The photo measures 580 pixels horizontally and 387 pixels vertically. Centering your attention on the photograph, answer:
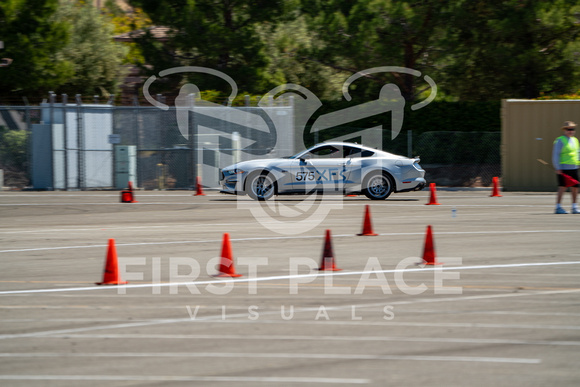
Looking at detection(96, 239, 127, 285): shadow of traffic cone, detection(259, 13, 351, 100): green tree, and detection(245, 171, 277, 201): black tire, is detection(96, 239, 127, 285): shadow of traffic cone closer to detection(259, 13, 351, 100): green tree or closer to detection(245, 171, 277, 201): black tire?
detection(245, 171, 277, 201): black tire

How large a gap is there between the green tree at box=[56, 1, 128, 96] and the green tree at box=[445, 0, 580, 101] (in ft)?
58.8

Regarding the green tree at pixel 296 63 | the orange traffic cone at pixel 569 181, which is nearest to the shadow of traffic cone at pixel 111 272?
the orange traffic cone at pixel 569 181

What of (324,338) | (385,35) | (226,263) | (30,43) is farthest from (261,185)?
(30,43)

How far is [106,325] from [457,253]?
5832mm

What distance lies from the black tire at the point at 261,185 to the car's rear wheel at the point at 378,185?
254 cm

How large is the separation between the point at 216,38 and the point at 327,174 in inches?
613

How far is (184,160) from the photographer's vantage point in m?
23.8

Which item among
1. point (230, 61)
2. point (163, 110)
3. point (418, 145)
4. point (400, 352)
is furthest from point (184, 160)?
point (400, 352)

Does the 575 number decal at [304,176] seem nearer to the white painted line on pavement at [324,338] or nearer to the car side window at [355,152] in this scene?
the car side window at [355,152]

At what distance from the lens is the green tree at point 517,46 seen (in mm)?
26406

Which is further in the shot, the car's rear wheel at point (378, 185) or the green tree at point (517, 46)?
the green tree at point (517, 46)

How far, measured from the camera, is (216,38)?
1267 inches

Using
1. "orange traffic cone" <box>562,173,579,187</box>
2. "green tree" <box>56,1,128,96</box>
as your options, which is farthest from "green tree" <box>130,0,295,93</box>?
"orange traffic cone" <box>562,173,579,187</box>

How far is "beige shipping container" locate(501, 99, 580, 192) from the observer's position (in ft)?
74.0
